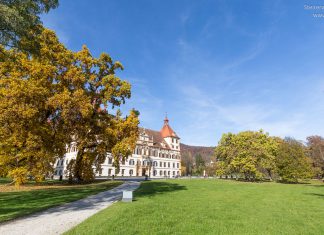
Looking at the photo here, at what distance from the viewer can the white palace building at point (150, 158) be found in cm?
6194

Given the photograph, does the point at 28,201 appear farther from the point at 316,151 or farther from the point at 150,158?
the point at 316,151

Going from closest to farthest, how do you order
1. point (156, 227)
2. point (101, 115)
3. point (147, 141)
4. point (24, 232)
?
1. point (24, 232)
2. point (156, 227)
3. point (101, 115)
4. point (147, 141)

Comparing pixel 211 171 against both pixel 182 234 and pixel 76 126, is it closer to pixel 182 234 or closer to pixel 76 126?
pixel 76 126

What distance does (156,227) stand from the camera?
8367 mm

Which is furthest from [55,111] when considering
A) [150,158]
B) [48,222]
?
[150,158]

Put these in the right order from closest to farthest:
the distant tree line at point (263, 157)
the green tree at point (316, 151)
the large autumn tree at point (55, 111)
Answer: the large autumn tree at point (55, 111), the distant tree line at point (263, 157), the green tree at point (316, 151)

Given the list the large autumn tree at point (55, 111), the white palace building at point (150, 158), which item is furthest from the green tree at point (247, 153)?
the large autumn tree at point (55, 111)

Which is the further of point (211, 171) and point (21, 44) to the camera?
point (211, 171)

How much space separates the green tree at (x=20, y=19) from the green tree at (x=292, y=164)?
48.0 m

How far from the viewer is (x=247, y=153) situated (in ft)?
164

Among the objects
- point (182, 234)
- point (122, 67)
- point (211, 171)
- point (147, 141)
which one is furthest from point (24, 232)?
point (211, 171)

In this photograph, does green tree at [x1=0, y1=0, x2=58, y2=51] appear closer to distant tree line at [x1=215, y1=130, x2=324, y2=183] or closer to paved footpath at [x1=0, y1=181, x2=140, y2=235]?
paved footpath at [x1=0, y1=181, x2=140, y2=235]

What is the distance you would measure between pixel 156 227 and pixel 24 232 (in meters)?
4.38

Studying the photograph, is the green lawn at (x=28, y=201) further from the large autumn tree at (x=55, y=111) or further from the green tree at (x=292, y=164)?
the green tree at (x=292, y=164)
